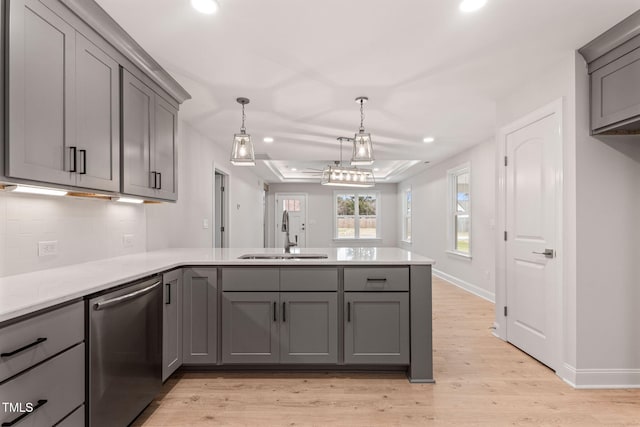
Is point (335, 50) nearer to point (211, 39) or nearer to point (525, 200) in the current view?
point (211, 39)

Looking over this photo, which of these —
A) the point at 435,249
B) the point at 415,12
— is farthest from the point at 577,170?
the point at 435,249

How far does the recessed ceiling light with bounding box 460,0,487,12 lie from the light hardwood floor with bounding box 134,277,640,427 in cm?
238

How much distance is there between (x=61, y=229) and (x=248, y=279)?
1.23m

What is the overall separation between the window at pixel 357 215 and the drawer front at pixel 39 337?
887cm

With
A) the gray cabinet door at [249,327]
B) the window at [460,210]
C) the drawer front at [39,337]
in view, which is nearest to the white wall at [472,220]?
the window at [460,210]

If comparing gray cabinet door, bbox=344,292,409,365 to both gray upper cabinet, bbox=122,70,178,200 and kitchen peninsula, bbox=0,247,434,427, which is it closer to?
kitchen peninsula, bbox=0,247,434,427

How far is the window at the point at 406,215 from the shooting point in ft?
30.3

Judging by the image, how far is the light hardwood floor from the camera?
6.64 feet

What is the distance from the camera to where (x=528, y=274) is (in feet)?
9.60

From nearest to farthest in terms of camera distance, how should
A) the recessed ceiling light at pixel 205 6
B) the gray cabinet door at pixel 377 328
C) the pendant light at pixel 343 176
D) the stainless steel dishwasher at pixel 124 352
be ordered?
1. the stainless steel dishwasher at pixel 124 352
2. the recessed ceiling light at pixel 205 6
3. the gray cabinet door at pixel 377 328
4. the pendant light at pixel 343 176

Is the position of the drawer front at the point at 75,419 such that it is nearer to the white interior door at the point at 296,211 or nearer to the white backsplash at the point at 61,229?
the white backsplash at the point at 61,229

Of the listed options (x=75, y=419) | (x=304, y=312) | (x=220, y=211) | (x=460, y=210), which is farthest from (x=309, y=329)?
(x=460, y=210)

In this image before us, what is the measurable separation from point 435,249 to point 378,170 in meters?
2.78

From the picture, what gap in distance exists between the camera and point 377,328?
2.48 meters
